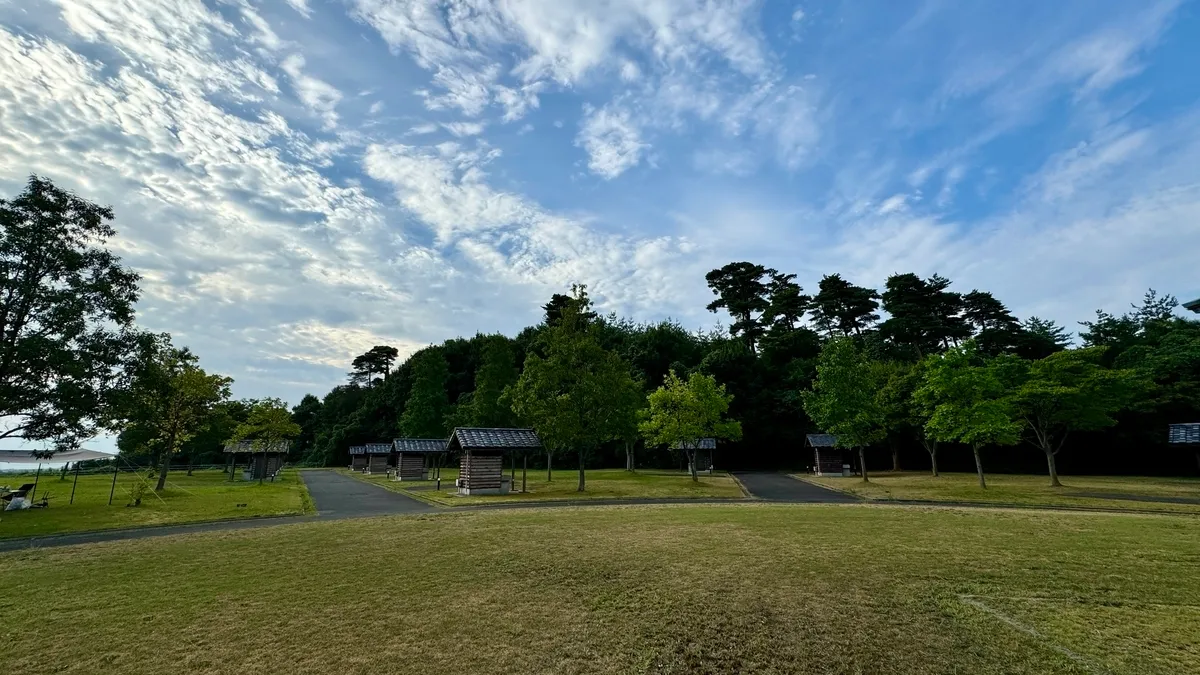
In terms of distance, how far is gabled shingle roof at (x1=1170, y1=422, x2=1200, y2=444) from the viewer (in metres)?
25.6

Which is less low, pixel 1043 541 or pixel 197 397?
pixel 197 397

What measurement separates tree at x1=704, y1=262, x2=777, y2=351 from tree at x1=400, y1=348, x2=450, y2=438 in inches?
1334

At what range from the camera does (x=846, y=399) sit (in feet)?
102

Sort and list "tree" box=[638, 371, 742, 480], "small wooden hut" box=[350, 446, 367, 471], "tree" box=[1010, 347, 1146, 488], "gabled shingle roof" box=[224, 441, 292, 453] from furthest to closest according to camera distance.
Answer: "small wooden hut" box=[350, 446, 367, 471]
"gabled shingle roof" box=[224, 441, 292, 453]
"tree" box=[638, 371, 742, 480]
"tree" box=[1010, 347, 1146, 488]

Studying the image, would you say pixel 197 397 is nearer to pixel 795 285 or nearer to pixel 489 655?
pixel 489 655

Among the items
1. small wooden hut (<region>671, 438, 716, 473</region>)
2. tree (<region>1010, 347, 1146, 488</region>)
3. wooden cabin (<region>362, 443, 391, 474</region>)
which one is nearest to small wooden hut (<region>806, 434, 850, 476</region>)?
small wooden hut (<region>671, 438, 716, 473</region>)

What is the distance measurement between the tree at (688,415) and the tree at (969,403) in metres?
12.3

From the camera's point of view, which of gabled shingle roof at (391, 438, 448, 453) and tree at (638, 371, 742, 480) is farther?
gabled shingle roof at (391, 438, 448, 453)

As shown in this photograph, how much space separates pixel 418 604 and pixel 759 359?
164ft

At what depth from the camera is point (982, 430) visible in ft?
80.6

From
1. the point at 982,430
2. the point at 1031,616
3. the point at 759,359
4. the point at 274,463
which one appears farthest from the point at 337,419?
the point at 1031,616

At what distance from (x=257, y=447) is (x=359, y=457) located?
54.1ft

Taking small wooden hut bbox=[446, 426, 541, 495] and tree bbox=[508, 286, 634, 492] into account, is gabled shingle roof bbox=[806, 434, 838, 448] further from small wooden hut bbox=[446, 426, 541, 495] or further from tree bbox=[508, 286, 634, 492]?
small wooden hut bbox=[446, 426, 541, 495]

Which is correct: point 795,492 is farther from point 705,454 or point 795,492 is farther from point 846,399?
point 705,454
